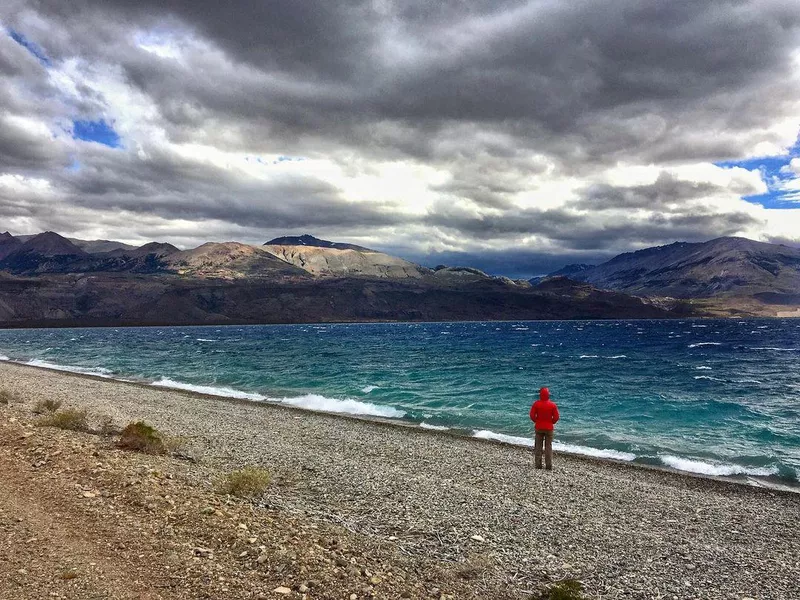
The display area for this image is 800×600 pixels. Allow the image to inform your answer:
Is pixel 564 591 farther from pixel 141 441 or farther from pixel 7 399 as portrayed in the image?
pixel 7 399

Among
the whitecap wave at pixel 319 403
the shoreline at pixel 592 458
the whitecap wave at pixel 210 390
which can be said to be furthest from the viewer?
the whitecap wave at pixel 210 390

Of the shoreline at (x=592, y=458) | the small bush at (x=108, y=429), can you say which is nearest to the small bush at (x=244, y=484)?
the small bush at (x=108, y=429)

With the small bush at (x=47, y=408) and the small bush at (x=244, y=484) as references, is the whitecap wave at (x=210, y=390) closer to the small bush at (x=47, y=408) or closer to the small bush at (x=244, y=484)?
the small bush at (x=47, y=408)

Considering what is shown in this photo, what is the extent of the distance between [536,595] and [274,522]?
4359 millimetres

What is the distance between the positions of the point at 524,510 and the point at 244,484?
6036 millimetres

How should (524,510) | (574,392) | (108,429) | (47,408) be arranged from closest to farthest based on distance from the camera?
1. (524,510)
2. (108,429)
3. (47,408)
4. (574,392)

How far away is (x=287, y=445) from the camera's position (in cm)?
1794

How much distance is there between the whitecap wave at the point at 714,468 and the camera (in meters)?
17.9

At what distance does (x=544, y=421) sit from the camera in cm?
1570

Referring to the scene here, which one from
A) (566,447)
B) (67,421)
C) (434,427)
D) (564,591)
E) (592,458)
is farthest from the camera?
(434,427)

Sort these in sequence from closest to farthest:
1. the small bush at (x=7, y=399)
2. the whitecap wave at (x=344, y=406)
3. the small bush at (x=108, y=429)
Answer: the small bush at (x=108, y=429) → the small bush at (x=7, y=399) → the whitecap wave at (x=344, y=406)

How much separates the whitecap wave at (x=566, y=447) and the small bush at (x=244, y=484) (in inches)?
482

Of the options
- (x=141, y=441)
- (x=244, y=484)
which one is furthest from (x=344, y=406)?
(x=244, y=484)

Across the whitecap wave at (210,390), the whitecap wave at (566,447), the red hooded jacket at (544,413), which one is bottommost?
the whitecap wave at (210,390)
